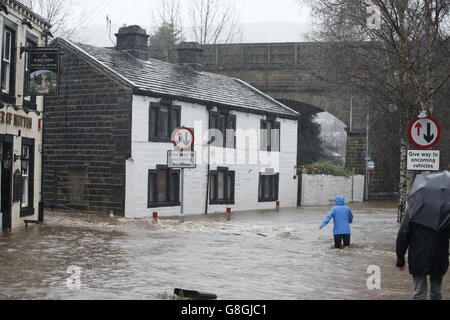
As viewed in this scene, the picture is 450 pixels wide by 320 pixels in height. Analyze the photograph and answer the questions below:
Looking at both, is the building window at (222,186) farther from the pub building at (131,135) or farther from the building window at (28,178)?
the building window at (28,178)

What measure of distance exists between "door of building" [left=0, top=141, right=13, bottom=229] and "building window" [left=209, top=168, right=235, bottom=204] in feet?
45.4

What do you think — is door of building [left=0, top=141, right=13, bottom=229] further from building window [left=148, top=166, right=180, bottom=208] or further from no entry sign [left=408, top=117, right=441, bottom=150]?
no entry sign [left=408, top=117, right=441, bottom=150]

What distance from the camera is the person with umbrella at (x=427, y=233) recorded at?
28.3ft

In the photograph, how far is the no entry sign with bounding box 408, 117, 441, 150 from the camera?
14.7 m

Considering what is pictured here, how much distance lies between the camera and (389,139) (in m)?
47.3

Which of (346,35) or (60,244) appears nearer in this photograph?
Answer: (60,244)

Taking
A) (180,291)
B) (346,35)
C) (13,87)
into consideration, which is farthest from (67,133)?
(180,291)

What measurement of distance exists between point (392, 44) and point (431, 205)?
43.8 ft

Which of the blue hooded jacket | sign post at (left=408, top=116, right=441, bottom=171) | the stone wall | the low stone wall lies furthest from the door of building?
the low stone wall

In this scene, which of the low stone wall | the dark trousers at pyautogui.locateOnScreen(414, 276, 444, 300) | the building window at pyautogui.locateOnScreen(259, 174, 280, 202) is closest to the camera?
the dark trousers at pyautogui.locateOnScreen(414, 276, 444, 300)

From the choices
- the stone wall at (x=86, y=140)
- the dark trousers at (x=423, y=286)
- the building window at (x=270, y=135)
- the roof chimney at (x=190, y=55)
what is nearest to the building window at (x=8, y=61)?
the stone wall at (x=86, y=140)

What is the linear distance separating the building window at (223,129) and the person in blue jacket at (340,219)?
1568 cm

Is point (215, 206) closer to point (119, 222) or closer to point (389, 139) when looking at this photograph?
point (119, 222)

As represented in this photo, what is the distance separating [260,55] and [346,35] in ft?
84.4
